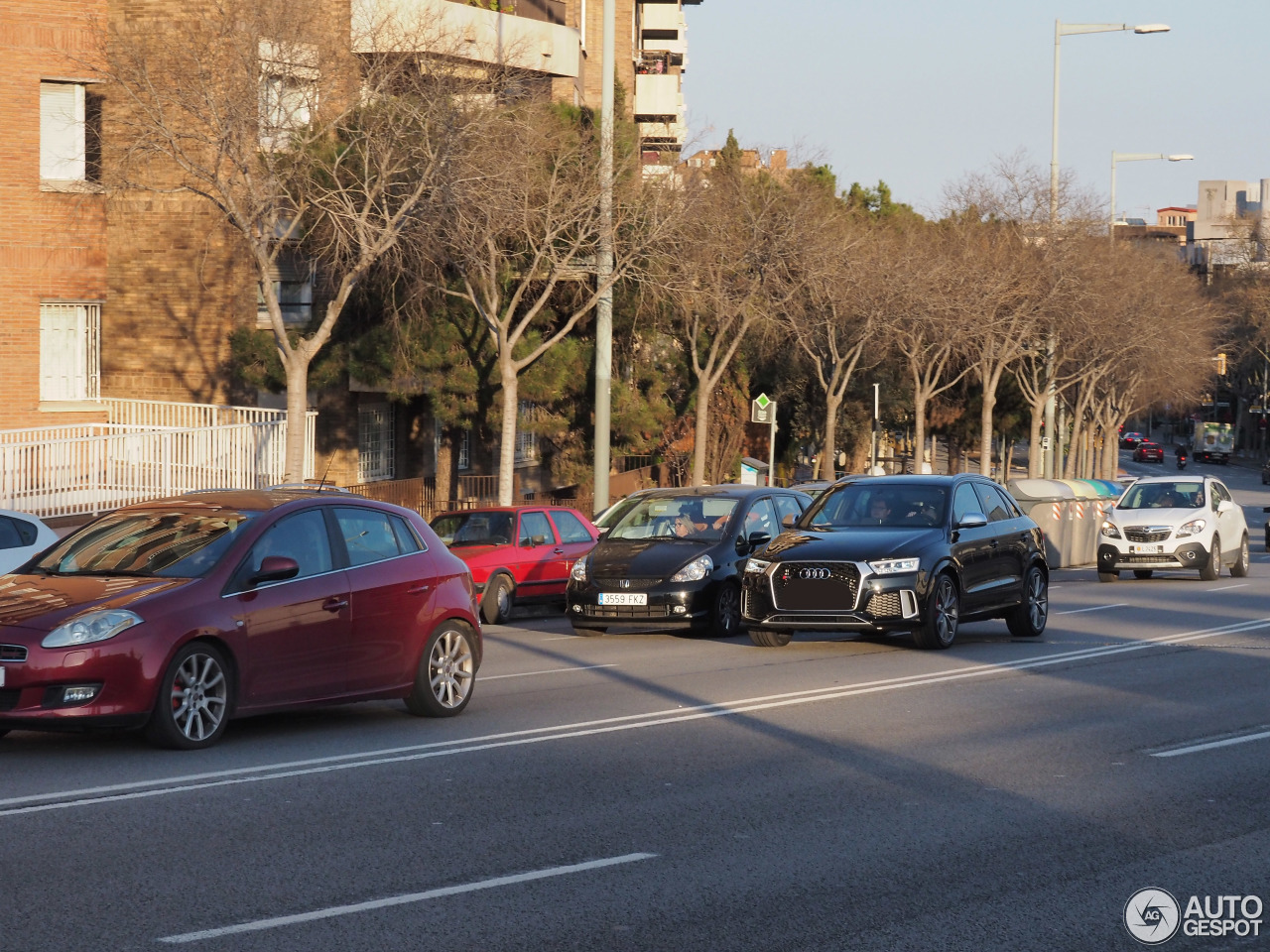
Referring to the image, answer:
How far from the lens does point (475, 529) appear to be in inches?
812

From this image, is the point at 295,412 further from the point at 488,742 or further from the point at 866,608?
the point at 488,742

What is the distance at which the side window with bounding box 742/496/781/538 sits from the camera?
1772cm

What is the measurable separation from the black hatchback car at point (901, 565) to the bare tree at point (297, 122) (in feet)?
25.7

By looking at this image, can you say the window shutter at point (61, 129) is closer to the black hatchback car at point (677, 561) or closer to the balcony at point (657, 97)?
the black hatchback car at point (677, 561)

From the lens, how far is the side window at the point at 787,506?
18.4 meters

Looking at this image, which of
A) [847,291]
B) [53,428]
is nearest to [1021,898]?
[53,428]

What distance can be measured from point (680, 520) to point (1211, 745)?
8.63 meters

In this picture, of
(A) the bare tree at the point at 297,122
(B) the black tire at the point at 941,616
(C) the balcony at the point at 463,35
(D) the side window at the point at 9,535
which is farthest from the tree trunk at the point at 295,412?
(B) the black tire at the point at 941,616

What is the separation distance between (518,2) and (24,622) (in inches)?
1091

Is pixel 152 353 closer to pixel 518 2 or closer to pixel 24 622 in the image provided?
pixel 518 2

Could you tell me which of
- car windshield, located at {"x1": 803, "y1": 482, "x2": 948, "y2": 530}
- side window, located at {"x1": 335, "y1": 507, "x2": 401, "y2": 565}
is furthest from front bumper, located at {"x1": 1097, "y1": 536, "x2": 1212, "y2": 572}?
side window, located at {"x1": 335, "y1": 507, "x2": 401, "y2": 565}

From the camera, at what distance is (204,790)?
806 centimetres

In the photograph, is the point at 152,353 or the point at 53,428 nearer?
the point at 53,428

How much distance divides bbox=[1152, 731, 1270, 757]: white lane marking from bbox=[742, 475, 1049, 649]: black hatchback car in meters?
4.69
